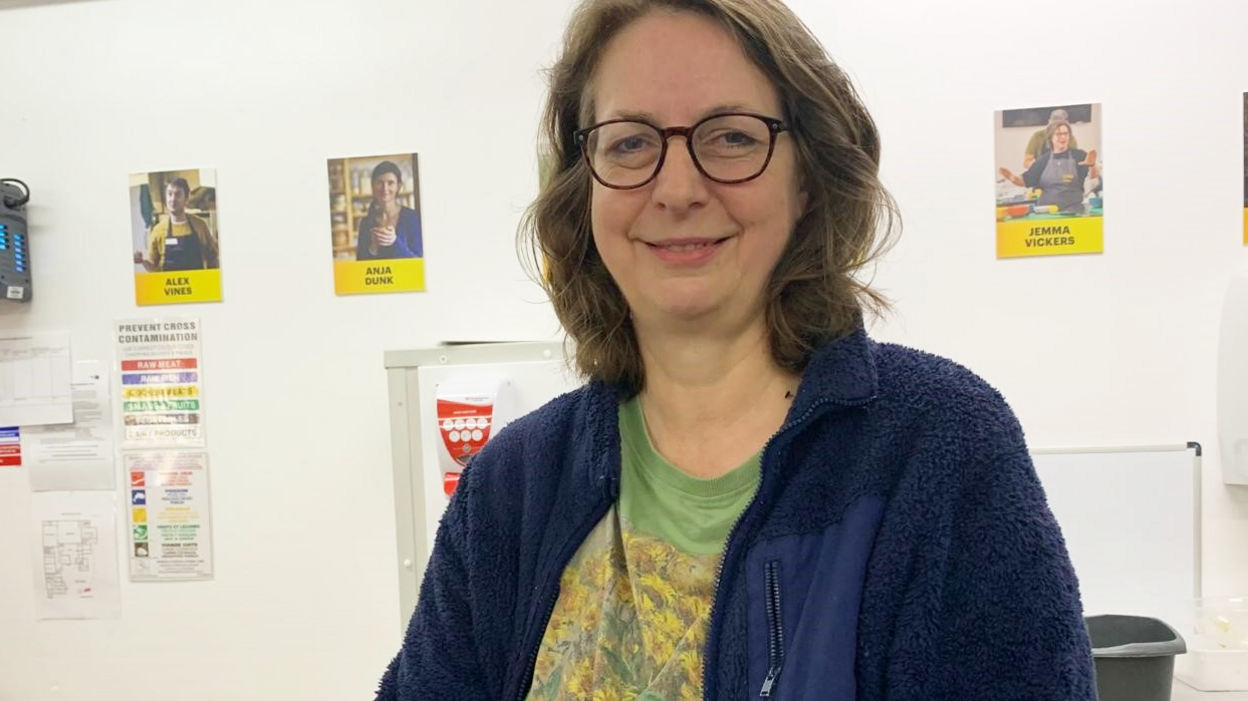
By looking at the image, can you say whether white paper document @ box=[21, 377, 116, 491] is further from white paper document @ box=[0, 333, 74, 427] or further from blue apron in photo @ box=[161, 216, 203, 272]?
blue apron in photo @ box=[161, 216, 203, 272]

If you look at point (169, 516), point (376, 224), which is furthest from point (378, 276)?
point (169, 516)

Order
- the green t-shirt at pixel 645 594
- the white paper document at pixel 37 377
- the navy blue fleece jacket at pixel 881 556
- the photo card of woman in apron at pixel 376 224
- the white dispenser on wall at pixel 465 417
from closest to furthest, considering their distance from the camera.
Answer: the navy blue fleece jacket at pixel 881 556 → the green t-shirt at pixel 645 594 → the white dispenser on wall at pixel 465 417 → the photo card of woman in apron at pixel 376 224 → the white paper document at pixel 37 377

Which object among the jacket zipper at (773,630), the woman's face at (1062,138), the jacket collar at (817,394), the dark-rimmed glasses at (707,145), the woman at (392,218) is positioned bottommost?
the jacket zipper at (773,630)

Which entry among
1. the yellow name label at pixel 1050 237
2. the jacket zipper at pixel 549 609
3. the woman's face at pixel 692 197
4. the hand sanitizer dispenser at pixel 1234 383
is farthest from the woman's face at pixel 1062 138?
the jacket zipper at pixel 549 609

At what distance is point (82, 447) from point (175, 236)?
1.83ft

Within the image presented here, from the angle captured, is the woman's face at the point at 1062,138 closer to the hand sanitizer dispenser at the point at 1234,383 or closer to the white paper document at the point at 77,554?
the hand sanitizer dispenser at the point at 1234,383

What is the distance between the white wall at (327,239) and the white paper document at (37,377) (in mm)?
45

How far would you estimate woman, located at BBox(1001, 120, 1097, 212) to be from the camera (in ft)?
5.23

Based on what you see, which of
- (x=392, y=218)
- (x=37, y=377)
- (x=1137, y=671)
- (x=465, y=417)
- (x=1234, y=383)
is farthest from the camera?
(x=37, y=377)

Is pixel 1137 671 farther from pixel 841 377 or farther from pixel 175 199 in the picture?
pixel 175 199

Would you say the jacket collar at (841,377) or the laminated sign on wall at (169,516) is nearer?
the jacket collar at (841,377)

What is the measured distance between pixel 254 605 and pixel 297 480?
1.04 ft

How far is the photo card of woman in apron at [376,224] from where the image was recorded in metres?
1.74

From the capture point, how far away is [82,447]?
1858 millimetres
